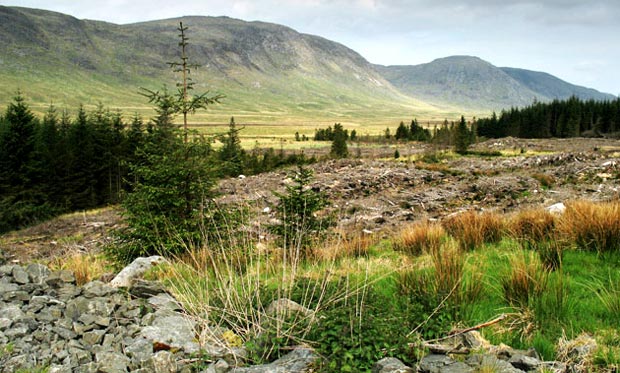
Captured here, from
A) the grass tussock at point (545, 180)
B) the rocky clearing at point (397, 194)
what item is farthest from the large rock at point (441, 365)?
the grass tussock at point (545, 180)

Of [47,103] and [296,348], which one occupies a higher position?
[47,103]

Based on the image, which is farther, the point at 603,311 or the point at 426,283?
the point at 426,283

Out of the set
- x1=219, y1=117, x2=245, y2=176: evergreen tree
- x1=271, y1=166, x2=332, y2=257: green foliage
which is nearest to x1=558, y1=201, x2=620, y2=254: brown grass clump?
x1=271, y1=166, x2=332, y2=257: green foliage

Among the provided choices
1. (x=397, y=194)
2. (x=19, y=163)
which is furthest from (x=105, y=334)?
(x=19, y=163)

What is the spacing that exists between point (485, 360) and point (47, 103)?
7635 inches

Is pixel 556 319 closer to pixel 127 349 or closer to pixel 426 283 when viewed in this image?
pixel 426 283

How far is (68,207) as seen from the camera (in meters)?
37.3

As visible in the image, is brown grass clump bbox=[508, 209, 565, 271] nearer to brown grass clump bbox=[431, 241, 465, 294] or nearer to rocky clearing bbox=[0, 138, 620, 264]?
brown grass clump bbox=[431, 241, 465, 294]

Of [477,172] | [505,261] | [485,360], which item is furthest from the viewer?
[477,172]

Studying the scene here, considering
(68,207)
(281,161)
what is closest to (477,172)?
(281,161)

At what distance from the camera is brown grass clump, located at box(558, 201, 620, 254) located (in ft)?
20.1

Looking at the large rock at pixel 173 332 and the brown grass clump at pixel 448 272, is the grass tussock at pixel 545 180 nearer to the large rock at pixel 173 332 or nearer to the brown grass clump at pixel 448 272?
the brown grass clump at pixel 448 272

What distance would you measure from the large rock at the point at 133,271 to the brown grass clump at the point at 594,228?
6.31 m

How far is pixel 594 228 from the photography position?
20.8ft
